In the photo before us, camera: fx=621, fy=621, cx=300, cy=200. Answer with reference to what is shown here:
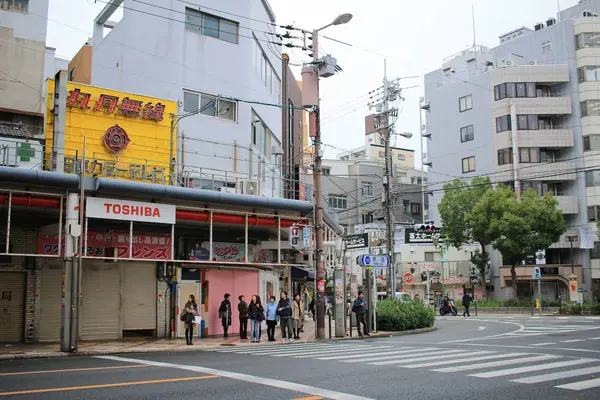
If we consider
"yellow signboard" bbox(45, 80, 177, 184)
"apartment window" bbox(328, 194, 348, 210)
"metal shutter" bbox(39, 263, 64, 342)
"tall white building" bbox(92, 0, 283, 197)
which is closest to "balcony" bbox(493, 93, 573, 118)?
"apartment window" bbox(328, 194, 348, 210)

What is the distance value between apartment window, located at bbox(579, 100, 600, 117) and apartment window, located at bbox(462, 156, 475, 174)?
1058 centimetres

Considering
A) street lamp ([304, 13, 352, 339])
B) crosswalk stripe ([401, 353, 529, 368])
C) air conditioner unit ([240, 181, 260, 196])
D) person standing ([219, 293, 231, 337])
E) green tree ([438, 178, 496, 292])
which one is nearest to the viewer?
crosswalk stripe ([401, 353, 529, 368])

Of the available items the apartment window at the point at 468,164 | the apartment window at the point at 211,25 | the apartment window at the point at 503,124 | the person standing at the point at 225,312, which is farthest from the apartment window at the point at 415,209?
the person standing at the point at 225,312

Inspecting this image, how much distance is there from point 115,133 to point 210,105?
5.62 m

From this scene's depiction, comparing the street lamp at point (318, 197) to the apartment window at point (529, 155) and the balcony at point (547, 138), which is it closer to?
the apartment window at point (529, 155)

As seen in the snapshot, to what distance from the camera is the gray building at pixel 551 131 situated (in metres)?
53.4

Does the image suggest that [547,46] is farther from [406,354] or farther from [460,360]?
[460,360]

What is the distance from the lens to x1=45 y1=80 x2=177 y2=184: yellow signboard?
2372 centimetres

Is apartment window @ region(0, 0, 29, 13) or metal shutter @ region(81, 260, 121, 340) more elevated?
apartment window @ region(0, 0, 29, 13)

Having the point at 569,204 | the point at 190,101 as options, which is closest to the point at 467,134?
the point at 569,204

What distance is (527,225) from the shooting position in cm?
4775

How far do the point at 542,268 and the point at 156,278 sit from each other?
39.3 metres

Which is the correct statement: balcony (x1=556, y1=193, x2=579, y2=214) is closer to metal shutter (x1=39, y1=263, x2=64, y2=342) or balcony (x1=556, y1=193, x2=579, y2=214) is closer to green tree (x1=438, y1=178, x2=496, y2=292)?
green tree (x1=438, y1=178, x2=496, y2=292)

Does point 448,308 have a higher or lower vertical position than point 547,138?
lower
